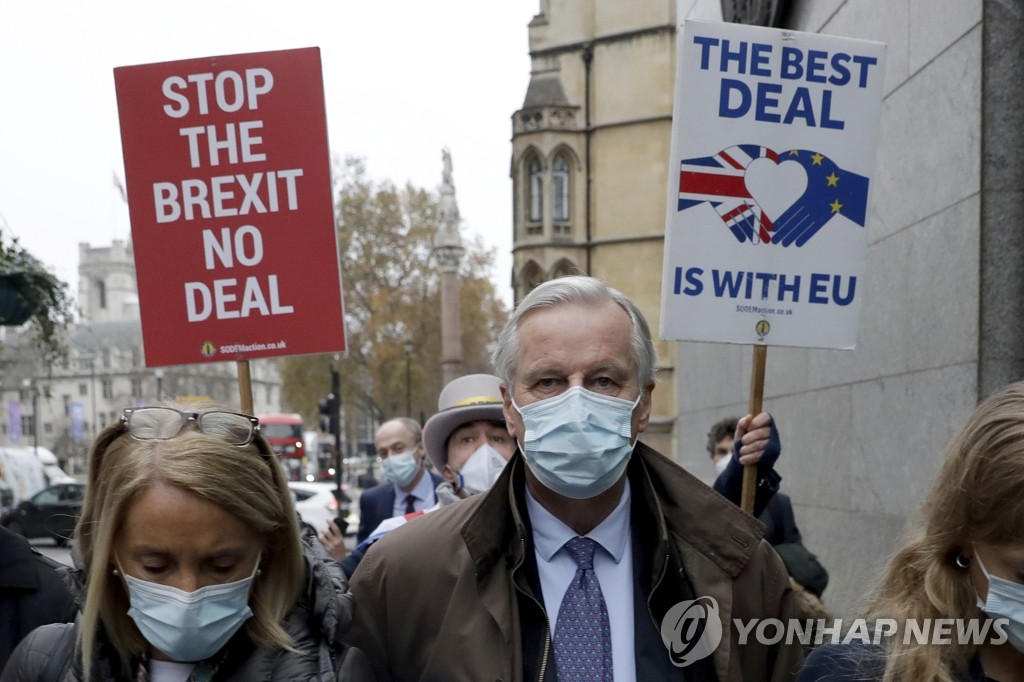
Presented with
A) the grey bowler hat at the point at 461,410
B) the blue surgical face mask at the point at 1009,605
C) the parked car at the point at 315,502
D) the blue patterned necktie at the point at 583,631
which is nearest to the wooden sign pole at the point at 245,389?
the grey bowler hat at the point at 461,410

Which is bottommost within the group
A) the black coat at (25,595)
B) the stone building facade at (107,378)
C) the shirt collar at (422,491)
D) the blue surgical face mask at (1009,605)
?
the stone building facade at (107,378)

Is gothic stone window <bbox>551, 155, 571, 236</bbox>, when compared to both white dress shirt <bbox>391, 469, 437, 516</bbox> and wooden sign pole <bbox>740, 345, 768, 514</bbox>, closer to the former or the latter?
white dress shirt <bbox>391, 469, 437, 516</bbox>

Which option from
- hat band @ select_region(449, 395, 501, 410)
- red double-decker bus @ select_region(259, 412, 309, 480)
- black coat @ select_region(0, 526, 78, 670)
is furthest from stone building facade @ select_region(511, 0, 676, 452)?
red double-decker bus @ select_region(259, 412, 309, 480)

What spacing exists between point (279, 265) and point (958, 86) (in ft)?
12.1

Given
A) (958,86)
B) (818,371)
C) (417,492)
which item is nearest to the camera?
(958,86)

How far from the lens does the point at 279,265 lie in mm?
4102

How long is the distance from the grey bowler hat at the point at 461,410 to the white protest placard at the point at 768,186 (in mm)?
1101

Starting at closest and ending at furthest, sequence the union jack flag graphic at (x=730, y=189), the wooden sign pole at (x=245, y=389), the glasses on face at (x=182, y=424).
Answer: the glasses on face at (x=182, y=424) → the wooden sign pole at (x=245, y=389) → the union jack flag graphic at (x=730, y=189)

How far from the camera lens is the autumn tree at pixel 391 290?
53.9 metres

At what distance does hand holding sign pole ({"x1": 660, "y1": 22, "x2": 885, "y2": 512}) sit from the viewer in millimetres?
3961

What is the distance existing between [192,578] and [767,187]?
2372 millimetres

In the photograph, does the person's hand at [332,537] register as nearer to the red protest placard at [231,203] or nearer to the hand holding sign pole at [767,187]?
the red protest placard at [231,203]

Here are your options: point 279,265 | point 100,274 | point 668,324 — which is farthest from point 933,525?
point 100,274

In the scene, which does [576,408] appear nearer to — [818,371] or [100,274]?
[818,371]
